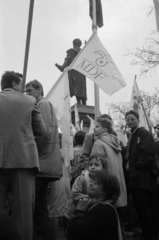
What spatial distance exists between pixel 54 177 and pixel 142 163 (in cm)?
117

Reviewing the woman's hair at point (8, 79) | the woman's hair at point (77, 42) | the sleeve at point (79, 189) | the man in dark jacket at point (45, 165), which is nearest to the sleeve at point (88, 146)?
the man in dark jacket at point (45, 165)

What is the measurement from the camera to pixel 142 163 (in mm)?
4020

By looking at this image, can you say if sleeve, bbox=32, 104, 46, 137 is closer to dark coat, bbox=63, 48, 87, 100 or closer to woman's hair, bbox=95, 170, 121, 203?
woman's hair, bbox=95, 170, 121, 203

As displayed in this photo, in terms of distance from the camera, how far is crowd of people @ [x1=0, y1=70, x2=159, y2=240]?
234 centimetres

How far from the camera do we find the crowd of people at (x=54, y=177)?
2.34m

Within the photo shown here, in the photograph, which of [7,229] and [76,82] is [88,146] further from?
[76,82]

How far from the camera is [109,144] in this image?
4.07 meters

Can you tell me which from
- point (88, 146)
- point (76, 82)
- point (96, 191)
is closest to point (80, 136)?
point (88, 146)

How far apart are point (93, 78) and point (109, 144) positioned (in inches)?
82.3

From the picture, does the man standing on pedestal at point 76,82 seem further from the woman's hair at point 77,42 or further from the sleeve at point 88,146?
the sleeve at point 88,146

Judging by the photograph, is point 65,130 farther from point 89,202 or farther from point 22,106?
point 89,202

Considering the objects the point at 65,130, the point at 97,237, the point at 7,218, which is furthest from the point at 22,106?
the point at 65,130

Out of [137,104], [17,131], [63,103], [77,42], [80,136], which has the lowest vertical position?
[17,131]

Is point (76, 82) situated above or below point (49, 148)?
above
